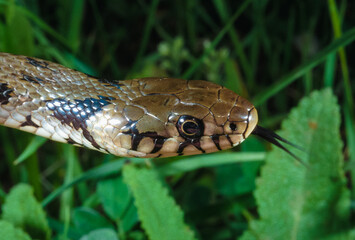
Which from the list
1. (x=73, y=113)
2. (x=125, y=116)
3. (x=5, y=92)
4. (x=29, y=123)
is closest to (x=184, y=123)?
(x=125, y=116)

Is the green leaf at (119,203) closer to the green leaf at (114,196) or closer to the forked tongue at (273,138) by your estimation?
the green leaf at (114,196)

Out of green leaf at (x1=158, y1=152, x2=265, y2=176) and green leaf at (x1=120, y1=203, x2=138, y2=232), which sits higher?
green leaf at (x1=158, y1=152, x2=265, y2=176)

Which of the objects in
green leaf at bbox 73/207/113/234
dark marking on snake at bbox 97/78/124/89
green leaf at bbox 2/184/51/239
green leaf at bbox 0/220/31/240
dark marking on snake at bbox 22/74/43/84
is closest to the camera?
green leaf at bbox 0/220/31/240

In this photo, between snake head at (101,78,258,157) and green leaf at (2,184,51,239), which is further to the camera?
snake head at (101,78,258,157)

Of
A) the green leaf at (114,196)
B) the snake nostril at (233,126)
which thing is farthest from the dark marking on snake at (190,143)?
the green leaf at (114,196)

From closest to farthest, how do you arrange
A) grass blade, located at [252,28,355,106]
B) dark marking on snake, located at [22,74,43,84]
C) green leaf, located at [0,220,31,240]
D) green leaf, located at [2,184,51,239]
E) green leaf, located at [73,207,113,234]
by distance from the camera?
1. green leaf, located at [0,220,31,240]
2. green leaf, located at [2,184,51,239]
3. green leaf, located at [73,207,113,234]
4. dark marking on snake, located at [22,74,43,84]
5. grass blade, located at [252,28,355,106]

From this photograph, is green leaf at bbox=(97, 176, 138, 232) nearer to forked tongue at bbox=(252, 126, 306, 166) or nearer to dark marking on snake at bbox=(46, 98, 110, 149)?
dark marking on snake at bbox=(46, 98, 110, 149)

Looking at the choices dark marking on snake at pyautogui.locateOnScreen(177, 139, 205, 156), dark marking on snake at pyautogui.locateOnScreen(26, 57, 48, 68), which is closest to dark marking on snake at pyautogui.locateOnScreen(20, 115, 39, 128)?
dark marking on snake at pyautogui.locateOnScreen(26, 57, 48, 68)
